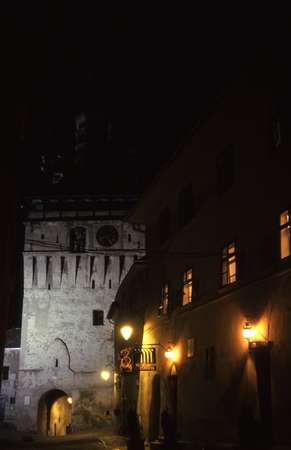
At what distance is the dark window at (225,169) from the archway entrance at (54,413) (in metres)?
37.1

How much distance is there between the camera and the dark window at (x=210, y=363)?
1867 centimetres

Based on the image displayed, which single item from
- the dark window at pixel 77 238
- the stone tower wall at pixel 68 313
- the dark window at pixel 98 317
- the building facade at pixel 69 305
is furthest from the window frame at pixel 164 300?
the dark window at pixel 77 238

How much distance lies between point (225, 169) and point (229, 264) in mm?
3269

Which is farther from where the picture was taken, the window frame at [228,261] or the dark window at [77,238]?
the dark window at [77,238]

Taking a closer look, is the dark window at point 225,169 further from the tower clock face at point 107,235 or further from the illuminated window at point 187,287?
the tower clock face at point 107,235

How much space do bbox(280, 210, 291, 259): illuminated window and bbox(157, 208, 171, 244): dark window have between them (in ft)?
36.1

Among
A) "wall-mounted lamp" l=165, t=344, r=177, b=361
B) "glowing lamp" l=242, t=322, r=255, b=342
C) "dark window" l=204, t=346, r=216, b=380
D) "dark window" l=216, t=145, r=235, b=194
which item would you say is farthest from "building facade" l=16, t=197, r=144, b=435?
"glowing lamp" l=242, t=322, r=255, b=342

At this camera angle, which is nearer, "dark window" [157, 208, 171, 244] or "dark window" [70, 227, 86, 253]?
"dark window" [157, 208, 171, 244]

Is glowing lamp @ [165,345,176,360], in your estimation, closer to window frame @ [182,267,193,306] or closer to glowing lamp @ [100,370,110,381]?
window frame @ [182,267,193,306]

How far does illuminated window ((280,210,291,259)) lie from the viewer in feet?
48.2

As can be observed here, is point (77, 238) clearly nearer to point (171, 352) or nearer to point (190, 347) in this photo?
point (171, 352)

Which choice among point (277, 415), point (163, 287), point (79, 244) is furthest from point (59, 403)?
point (277, 415)

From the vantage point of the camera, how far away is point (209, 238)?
20.1 m

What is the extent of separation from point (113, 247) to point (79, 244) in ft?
10.2
